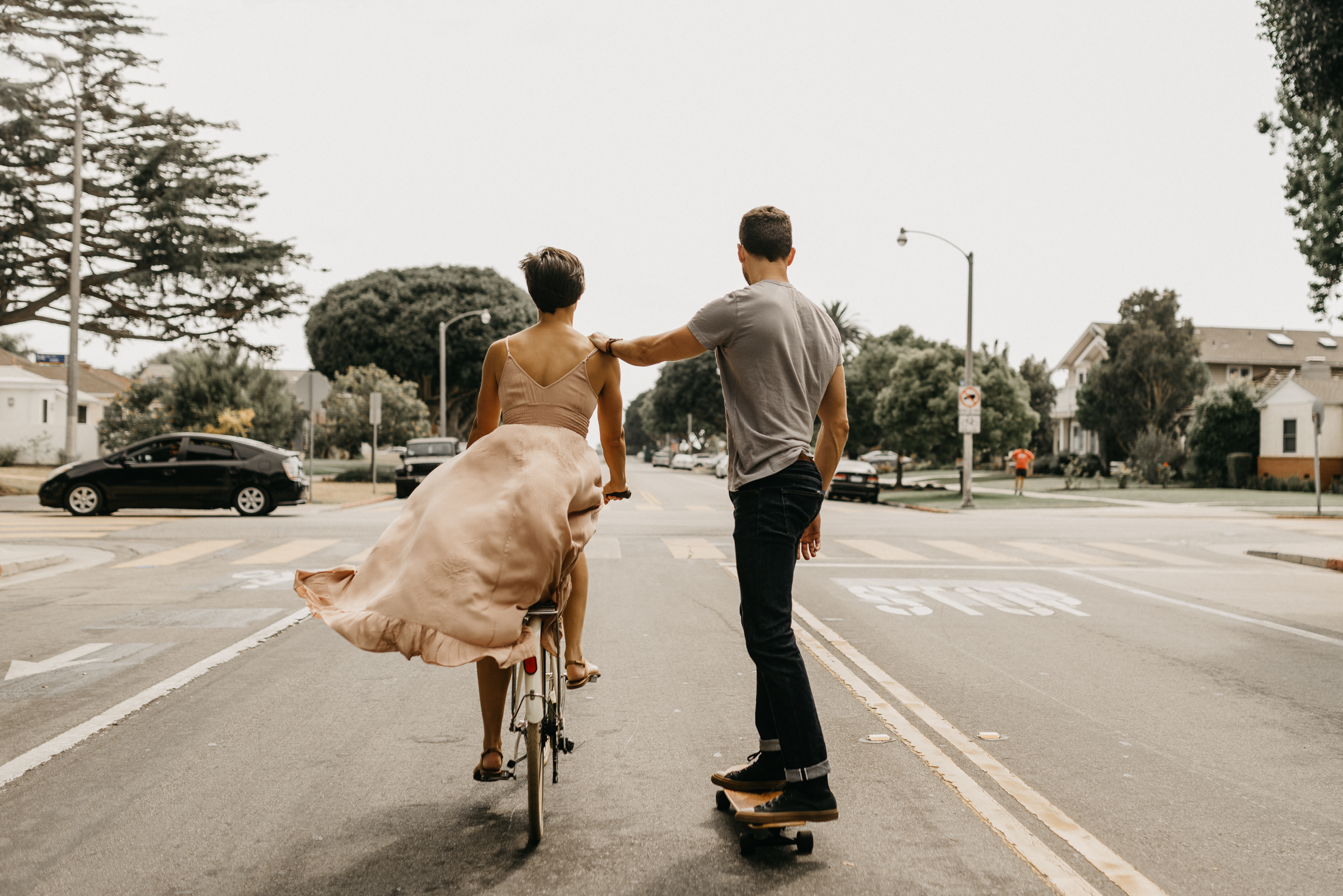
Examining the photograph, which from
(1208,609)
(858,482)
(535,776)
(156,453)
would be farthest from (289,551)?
(858,482)

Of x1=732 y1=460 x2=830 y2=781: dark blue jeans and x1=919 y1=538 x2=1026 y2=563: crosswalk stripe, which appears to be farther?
x1=919 y1=538 x2=1026 y2=563: crosswalk stripe

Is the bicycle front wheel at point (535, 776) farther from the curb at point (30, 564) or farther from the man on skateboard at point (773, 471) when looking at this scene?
the curb at point (30, 564)

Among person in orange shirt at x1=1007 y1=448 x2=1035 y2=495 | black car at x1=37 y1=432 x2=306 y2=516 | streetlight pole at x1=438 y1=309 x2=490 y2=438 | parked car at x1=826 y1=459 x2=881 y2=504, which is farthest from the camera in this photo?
streetlight pole at x1=438 y1=309 x2=490 y2=438

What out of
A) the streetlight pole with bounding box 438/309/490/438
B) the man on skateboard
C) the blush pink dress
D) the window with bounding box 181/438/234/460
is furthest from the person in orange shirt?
the blush pink dress

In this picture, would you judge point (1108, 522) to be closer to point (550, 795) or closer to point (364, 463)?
point (550, 795)

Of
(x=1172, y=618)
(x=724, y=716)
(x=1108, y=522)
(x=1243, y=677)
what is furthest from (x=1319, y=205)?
(x=724, y=716)

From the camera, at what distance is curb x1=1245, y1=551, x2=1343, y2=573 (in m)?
14.3

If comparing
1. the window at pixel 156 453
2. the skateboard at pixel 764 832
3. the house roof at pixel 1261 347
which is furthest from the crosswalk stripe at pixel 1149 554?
the house roof at pixel 1261 347

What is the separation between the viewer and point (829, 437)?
162 inches

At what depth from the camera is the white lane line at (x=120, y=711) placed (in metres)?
4.81

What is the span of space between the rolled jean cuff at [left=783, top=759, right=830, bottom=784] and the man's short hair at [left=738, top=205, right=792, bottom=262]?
5.84 feet

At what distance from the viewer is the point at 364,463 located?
4791cm

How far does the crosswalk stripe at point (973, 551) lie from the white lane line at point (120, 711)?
950cm

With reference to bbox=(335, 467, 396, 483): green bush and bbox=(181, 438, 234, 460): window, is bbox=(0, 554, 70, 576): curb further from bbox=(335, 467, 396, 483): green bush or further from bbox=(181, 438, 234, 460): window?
bbox=(335, 467, 396, 483): green bush
